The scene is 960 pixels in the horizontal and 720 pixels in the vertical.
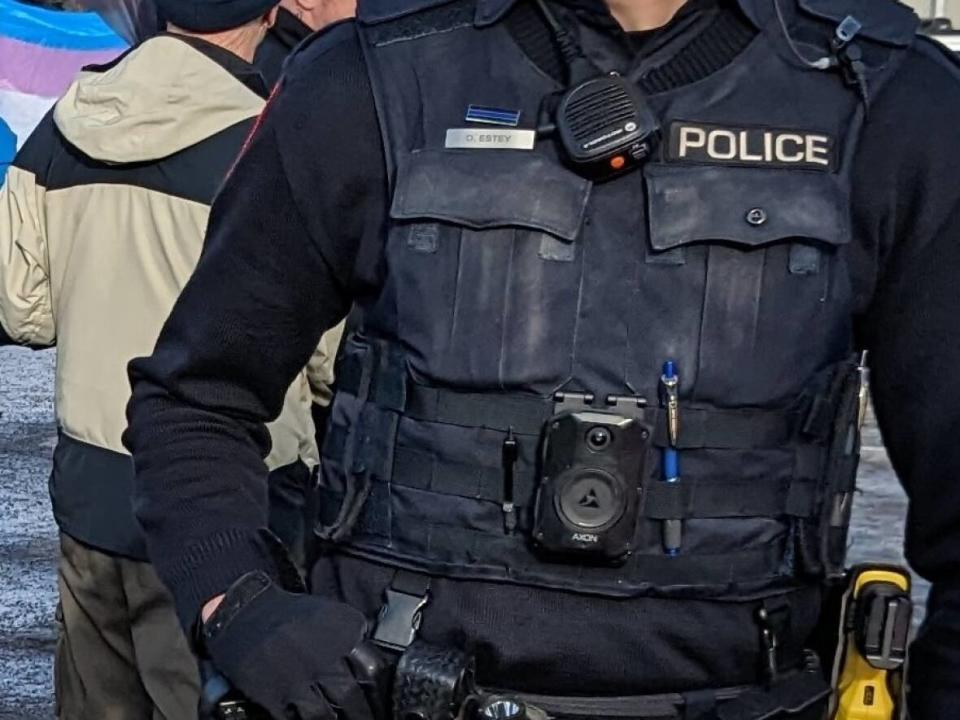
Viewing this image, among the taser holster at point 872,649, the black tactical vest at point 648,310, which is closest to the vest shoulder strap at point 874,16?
the black tactical vest at point 648,310

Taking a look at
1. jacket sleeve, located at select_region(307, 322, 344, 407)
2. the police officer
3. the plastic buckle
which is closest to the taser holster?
the police officer

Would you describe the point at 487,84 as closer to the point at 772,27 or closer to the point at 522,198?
the point at 522,198

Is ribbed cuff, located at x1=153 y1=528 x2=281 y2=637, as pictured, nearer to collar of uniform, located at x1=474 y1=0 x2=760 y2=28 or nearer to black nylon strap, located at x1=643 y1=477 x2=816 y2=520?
black nylon strap, located at x1=643 y1=477 x2=816 y2=520

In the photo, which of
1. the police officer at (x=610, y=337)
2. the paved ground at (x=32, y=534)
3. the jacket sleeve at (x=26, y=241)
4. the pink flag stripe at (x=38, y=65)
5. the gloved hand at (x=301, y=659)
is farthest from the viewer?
the pink flag stripe at (x=38, y=65)

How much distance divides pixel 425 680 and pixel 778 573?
0.43 meters

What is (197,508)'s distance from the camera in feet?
6.72

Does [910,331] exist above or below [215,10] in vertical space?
below

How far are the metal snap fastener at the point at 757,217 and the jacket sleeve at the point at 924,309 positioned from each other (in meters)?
0.11

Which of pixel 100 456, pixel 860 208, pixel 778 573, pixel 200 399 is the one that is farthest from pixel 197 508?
pixel 100 456

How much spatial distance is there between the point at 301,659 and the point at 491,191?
0.55 metres

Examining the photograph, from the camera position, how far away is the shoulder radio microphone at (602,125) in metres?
1.93

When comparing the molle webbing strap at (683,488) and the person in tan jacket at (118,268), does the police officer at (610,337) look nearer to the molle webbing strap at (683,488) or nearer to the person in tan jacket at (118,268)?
the molle webbing strap at (683,488)

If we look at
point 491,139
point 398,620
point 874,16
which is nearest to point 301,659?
point 398,620

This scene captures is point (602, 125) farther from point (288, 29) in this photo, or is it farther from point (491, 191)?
point (288, 29)
